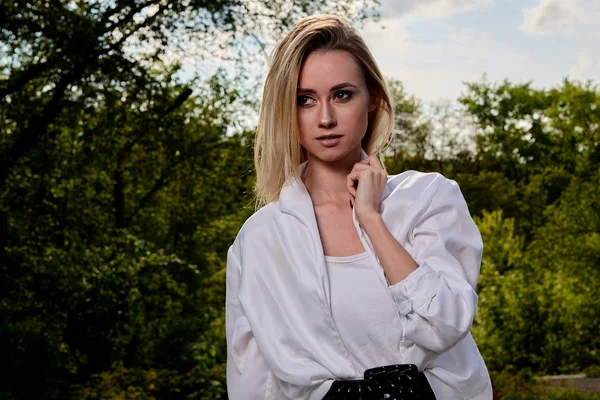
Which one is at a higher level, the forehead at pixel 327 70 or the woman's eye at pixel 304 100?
the forehead at pixel 327 70

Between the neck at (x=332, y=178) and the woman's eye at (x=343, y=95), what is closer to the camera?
the woman's eye at (x=343, y=95)

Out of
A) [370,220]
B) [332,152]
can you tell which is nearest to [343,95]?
[332,152]

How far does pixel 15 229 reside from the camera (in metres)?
10.3

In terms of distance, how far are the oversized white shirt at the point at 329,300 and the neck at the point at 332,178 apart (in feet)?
0.19

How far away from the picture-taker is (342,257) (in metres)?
2.42

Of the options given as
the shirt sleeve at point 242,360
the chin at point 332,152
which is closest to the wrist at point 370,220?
Answer: the chin at point 332,152

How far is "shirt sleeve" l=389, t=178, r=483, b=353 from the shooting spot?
2158 millimetres

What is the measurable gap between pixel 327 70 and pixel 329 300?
0.64 meters

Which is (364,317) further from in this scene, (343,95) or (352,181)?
(343,95)

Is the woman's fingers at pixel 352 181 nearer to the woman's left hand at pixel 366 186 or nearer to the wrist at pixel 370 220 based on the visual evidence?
the woman's left hand at pixel 366 186

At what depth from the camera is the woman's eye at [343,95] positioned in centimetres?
245

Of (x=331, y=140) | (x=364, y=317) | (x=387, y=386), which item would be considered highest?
(x=331, y=140)

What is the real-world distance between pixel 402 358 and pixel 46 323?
28.9 feet

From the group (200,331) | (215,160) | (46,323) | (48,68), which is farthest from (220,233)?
(48,68)
